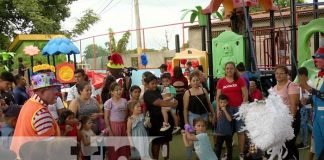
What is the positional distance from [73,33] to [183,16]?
10.2m

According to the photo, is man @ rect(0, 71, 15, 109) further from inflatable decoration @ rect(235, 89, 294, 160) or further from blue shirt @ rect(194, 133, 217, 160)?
inflatable decoration @ rect(235, 89, 294, 160)

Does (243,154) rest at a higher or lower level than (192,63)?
lower

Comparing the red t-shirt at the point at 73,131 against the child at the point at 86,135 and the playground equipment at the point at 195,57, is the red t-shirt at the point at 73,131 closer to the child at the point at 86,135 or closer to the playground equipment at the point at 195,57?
the child at the point at 86,135

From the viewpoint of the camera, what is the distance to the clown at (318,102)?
4742mm

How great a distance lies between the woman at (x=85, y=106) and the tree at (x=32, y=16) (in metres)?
13.7

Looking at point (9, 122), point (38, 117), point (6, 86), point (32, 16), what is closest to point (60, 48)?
point (32, 16)

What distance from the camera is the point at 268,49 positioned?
1219 centimetres

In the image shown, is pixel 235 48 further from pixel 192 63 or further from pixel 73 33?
pixel 73 33

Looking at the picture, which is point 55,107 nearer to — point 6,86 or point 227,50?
point 6,86

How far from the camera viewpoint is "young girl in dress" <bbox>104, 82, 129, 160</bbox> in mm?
5812

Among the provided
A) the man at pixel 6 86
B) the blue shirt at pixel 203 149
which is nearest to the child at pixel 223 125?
the blue shirt at pixel 203 149

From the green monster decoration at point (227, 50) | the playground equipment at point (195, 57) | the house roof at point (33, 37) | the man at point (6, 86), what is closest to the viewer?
the man at point (6, 86)

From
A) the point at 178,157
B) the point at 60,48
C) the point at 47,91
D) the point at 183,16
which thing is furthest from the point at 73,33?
the point at 47,91

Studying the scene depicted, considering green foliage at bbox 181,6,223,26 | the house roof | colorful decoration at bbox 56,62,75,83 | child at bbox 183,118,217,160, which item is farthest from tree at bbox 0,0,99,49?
child at bbox 183,118,217,160
